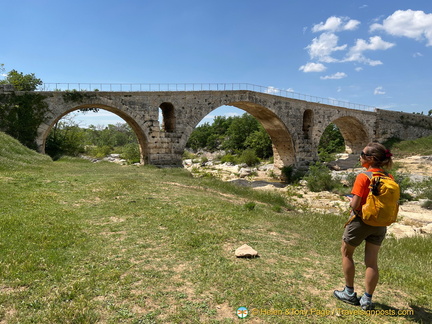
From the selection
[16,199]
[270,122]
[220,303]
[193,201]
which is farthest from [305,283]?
[270,122]

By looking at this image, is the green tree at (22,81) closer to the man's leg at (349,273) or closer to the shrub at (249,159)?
the shrub at (249,159)

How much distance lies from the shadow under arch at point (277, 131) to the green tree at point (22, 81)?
62.2ft

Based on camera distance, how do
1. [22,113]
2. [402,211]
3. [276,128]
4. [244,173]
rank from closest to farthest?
[402,211], [22,113], [276,128], [244,173]

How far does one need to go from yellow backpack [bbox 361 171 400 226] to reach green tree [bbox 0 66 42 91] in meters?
30.0

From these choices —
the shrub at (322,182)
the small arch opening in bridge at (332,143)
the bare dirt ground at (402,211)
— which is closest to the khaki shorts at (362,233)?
the bare dirt ground at (402,211)

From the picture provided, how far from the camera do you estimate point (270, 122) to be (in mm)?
27344

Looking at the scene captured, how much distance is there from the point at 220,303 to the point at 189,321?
1.50 feet

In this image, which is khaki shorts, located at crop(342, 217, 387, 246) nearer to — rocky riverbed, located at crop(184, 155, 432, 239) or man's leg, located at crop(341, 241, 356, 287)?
man's leg, located at crop(341, 241, 356, 287)

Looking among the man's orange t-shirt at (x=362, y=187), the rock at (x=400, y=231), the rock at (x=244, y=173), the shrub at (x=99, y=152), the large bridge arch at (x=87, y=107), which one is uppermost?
the large bridge arch at (x=87, y=107)

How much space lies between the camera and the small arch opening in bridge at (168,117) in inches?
814

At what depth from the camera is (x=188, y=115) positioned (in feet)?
68.8

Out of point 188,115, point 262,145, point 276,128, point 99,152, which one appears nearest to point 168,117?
point 188,115

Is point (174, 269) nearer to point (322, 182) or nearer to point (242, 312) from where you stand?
point (242, 312)

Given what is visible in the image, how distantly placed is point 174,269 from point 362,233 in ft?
7.90
